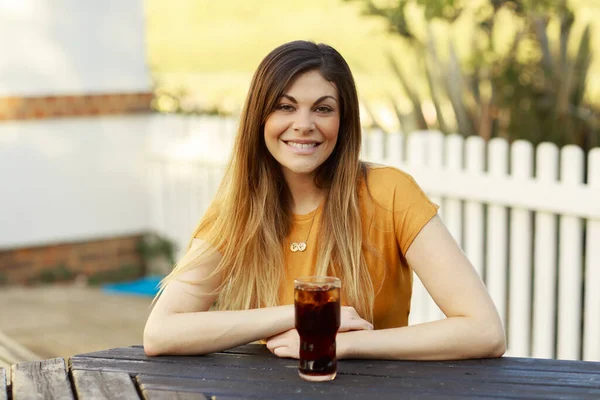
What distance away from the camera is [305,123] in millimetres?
2447

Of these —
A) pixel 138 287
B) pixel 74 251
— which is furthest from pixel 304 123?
pixel 74 251

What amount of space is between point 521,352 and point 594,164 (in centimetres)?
101

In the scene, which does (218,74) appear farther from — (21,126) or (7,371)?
(7,371)

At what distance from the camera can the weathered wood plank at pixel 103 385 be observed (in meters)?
1.89

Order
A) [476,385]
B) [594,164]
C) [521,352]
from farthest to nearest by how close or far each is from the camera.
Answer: [521,352] < [594,164] < [476,385]

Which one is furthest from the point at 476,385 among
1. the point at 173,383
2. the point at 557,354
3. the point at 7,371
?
the point at 557,354

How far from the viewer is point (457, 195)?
14.4 feet

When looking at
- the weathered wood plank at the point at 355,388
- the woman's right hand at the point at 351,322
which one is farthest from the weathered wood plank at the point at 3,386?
the woman's right hand at the point at 351,322

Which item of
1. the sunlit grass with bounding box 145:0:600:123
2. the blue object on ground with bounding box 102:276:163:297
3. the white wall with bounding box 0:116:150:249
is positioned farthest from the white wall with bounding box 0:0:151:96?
the sunlit grass with bounding box 145:0:600:123

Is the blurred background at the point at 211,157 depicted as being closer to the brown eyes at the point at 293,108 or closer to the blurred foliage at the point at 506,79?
the blurred foliage at the point at 506,79

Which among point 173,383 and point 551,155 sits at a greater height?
point 551,155

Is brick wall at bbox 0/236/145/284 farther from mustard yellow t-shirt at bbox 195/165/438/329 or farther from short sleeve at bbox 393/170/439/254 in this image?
short sleeve at bbox 393/170/439/254

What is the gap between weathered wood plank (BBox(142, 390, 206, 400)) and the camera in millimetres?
1850

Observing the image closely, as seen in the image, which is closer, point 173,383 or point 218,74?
point 173,383
